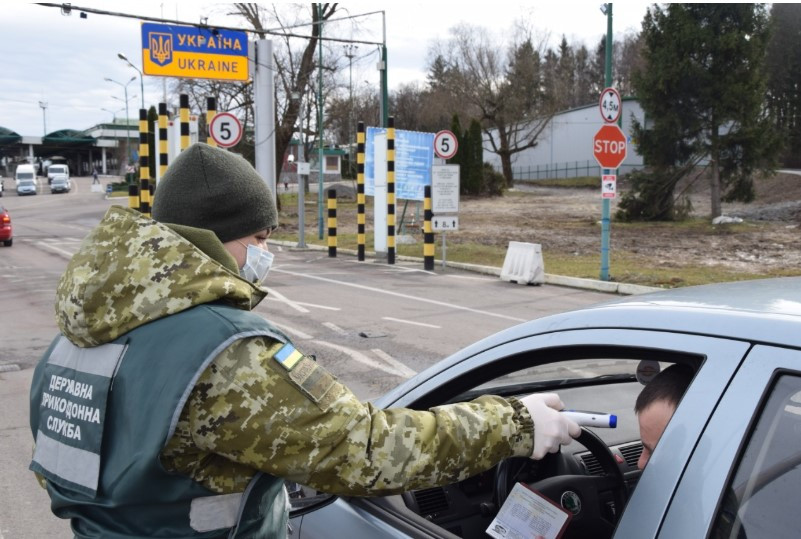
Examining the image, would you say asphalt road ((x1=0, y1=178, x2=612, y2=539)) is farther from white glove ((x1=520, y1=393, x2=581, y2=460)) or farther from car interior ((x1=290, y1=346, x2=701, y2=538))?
white glove ((x1=520, y1=393, x2=581, y2=460))

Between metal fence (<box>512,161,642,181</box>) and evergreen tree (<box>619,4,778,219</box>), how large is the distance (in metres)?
28.7

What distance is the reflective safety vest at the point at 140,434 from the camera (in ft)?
4.74

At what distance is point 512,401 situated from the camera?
1730 mm

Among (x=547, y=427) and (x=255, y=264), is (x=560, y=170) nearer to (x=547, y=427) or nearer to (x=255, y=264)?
(x=255, y=264)

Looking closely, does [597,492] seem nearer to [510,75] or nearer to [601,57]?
[510,75]

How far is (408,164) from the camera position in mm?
20359

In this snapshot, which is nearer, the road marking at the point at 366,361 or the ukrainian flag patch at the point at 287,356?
the ukrainian flag patch at the point at 287,356

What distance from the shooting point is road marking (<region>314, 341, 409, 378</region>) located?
7.21 meters

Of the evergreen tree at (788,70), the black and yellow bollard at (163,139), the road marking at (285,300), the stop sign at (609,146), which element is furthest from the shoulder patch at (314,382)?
the evergreen tree at (788,70)

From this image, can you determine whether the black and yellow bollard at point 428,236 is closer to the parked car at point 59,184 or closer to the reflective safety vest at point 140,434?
the reflective safety vest at point 140,434

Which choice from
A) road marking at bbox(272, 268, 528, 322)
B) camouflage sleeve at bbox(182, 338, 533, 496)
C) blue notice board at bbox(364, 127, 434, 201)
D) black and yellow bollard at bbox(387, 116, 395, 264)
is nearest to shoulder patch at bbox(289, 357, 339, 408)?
camouflage sleeve at bbox(182, 338, 533, 496)

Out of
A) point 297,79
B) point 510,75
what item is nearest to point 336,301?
point 297,79

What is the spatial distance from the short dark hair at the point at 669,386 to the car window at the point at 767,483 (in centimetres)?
23

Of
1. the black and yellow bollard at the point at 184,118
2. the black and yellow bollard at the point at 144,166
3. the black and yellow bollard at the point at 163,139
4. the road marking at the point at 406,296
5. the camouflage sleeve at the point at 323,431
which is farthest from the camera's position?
the black and yellow bollard at the point at 163,139
